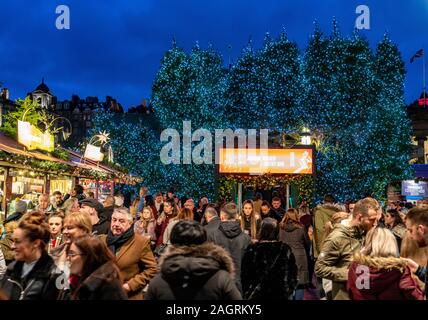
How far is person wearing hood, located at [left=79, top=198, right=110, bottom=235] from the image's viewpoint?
6.43 m

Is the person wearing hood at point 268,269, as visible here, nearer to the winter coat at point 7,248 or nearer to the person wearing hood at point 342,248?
the person wearing hood at point 342,248

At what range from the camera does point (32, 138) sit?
53.8ft

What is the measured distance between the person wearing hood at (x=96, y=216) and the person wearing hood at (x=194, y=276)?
11.7 feet

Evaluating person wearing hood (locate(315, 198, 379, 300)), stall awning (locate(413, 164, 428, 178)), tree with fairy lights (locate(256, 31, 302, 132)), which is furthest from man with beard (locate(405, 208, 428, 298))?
stall awning (locate(413, 164, 428, 178))

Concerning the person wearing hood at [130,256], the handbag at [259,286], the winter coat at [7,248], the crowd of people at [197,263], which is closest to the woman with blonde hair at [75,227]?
the crowd of people at [197,263]

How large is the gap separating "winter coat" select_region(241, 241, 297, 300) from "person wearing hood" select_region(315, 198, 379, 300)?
1.07 ft

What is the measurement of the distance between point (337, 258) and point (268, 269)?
0.71 metres

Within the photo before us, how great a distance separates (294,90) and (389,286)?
77.9 feet

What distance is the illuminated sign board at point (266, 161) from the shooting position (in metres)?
16.9

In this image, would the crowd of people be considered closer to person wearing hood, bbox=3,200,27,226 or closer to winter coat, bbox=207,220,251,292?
winter coat, bbox=207,220,251,292

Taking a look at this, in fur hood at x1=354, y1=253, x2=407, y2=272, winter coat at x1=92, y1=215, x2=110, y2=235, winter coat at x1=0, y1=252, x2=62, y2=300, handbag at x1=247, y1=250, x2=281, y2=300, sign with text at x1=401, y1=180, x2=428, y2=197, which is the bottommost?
handbag at x1=247, y1=250, x2=281, y2=300
